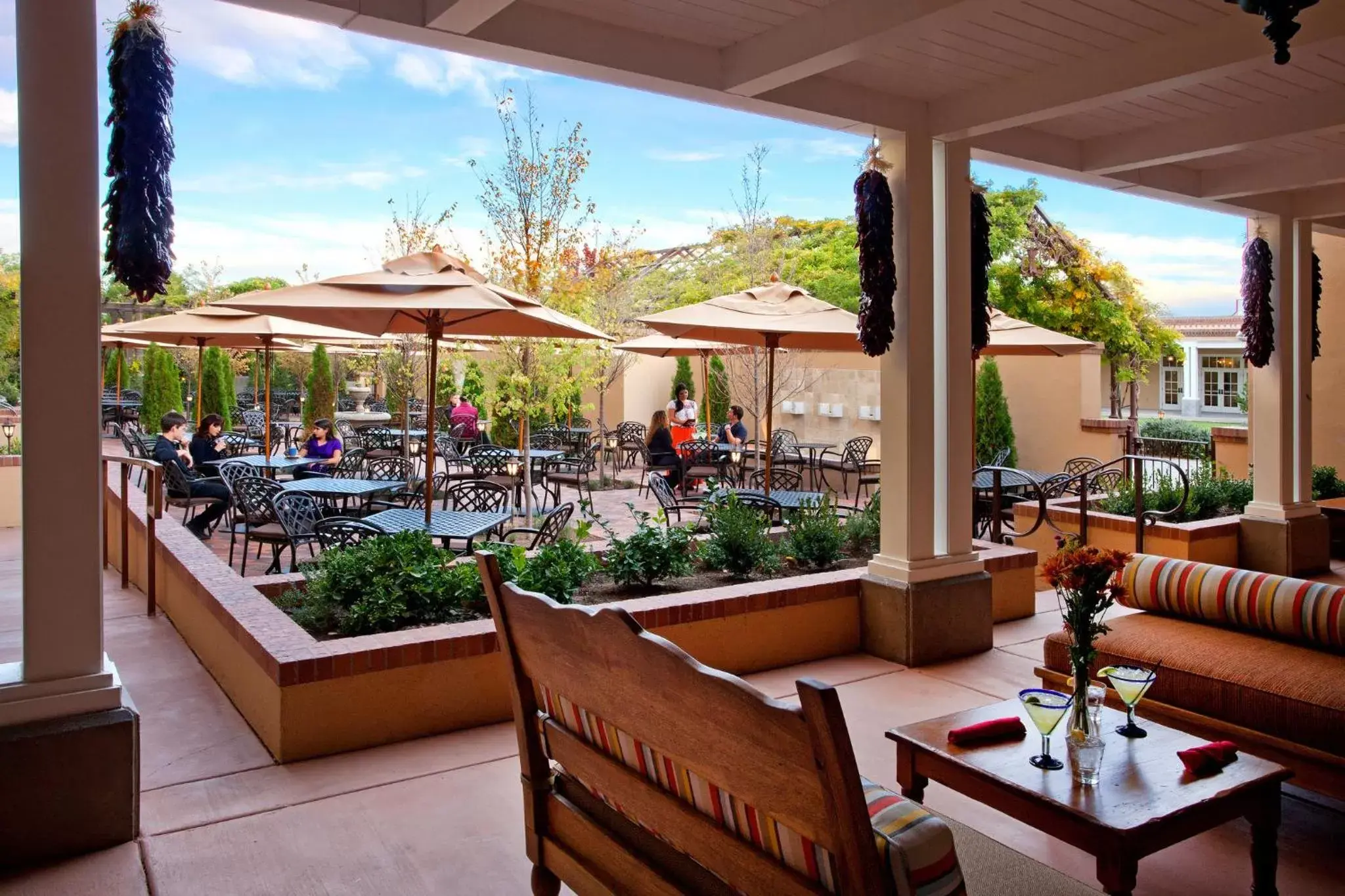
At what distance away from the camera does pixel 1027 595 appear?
5996 millimetres

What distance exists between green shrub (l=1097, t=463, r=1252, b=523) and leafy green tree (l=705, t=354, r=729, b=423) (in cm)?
914

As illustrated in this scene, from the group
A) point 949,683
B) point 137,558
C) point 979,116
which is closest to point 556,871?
point 949,683

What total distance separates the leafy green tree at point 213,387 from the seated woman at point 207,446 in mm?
8784

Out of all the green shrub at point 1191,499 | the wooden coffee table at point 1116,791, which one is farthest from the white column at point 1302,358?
the wooden coffee table at point 1116,791

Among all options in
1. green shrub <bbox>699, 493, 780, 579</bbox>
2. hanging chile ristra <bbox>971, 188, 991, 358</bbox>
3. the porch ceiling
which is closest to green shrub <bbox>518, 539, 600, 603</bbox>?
green shrub <bbox>699, 493, 780, 579</bbox>

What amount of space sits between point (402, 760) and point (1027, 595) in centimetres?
391

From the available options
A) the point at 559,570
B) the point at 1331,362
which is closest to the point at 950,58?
the point at 559,570

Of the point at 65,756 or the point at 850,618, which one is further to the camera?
the point at 850,618

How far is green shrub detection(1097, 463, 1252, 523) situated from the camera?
26.3 feet

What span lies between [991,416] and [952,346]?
344 inches

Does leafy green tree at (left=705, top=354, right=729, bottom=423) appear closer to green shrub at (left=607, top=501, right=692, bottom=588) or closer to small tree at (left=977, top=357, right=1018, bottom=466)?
small tree at (left=977, top=357, right=1018, bottom=466)

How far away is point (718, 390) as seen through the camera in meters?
17.5

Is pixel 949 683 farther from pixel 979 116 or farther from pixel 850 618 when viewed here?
pixel 979 116

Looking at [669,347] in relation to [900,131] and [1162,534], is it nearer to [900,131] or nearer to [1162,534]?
[1162,534]
